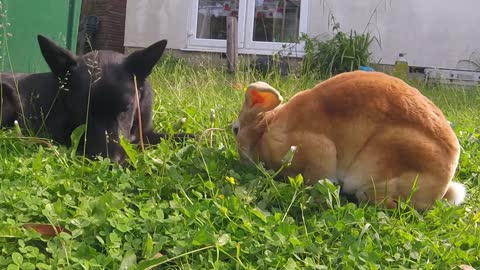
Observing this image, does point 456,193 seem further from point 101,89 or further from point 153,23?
point 153,23

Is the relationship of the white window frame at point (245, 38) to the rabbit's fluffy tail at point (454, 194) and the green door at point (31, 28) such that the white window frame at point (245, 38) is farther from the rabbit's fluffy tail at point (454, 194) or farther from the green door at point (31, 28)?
the rabbit's fluffy tail at point (454, 194)

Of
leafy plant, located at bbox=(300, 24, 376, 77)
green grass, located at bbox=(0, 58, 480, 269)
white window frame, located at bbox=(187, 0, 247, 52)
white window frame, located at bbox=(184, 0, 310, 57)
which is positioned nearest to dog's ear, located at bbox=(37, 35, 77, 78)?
green grass, located at bbox=(0, 58, 480, 269)

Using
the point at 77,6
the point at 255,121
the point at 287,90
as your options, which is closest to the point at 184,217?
the point at 255,121

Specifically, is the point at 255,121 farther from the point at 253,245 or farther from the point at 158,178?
the point at 253,245

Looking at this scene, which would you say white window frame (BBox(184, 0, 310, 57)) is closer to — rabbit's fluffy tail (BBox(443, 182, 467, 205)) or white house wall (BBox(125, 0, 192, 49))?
white house wall (BBox(125, 0, 192, 49))

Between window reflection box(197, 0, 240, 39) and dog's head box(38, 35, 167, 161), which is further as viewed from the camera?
window reflection box(197, 0, 240, 39)

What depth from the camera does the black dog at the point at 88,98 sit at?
2.68 m

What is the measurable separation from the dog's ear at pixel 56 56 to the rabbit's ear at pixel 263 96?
43.3 inches

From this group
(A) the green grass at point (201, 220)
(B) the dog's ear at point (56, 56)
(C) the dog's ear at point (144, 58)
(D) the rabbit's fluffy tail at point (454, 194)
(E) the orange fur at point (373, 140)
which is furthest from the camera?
(C) the dog's ear at point (144, 58)

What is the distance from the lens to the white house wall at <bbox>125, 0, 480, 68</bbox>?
840cm

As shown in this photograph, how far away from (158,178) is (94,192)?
24 cm

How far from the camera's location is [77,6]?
187 inches

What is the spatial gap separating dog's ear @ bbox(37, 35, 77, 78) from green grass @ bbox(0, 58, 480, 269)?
0.56 metres

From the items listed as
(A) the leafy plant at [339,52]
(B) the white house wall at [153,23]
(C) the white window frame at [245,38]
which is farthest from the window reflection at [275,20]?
(B) the white house wall at [153,23]
